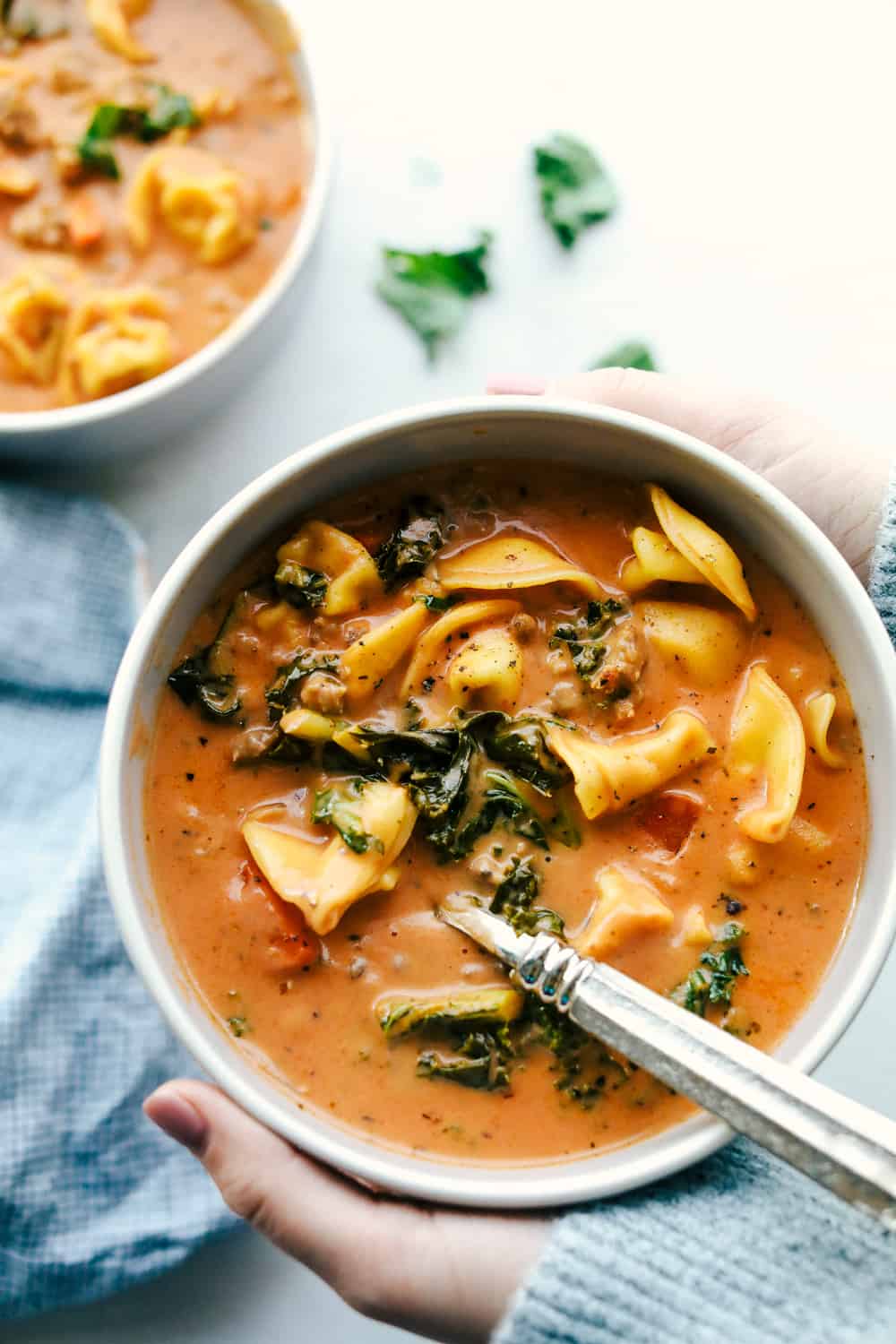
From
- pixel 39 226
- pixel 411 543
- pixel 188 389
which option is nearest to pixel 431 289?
pixel 188 389

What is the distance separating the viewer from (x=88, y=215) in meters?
4.04

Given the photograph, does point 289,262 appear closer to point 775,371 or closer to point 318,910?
point 775,371

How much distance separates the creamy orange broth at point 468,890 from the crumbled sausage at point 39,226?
5.46 ft

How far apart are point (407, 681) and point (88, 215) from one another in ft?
6.61

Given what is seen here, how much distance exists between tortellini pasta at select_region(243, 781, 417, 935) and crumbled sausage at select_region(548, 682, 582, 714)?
0.37 meters

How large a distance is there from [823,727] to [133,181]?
262 centimetres

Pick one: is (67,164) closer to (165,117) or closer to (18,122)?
(18,122)

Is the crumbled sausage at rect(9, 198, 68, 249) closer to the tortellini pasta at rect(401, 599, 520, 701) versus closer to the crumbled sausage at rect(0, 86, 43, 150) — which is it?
the crumbled sausage at rect(0, 86, 43, 150)

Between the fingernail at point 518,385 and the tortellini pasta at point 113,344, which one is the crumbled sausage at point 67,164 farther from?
the fingernail at point 518,385

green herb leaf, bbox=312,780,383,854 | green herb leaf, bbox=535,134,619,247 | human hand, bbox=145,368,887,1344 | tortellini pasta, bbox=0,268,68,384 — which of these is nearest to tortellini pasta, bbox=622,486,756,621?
green herb leaf, bbox=312,780,383,854

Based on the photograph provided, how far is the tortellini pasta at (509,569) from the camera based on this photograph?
289 centimetres

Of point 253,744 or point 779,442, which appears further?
point 779,442

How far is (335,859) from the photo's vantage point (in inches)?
107

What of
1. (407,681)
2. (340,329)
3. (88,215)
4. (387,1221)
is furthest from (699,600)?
(88,215)
